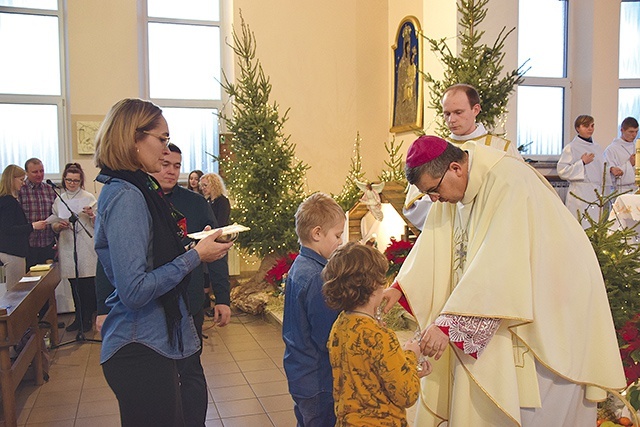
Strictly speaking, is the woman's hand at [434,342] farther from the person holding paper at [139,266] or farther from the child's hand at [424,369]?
the person holding paper at [139,266]

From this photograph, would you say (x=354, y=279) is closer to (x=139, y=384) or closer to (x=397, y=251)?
(x=139, y=384)

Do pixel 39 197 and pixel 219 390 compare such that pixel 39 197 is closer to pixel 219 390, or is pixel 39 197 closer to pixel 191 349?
pixel 219 390

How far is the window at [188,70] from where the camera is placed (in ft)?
32.9

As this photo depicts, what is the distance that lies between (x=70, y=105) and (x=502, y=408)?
8098mm

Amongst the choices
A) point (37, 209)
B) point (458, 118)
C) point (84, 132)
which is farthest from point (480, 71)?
point (84, 132)

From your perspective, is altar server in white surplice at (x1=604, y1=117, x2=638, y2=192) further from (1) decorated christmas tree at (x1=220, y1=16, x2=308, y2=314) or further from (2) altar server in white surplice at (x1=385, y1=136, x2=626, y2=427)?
(2) altar server in white surplice at (x1=385, y1=136, x2=626, y2=427)

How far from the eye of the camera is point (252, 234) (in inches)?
316

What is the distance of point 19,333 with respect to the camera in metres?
4.10

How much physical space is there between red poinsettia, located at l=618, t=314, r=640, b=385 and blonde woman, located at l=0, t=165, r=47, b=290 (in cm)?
586

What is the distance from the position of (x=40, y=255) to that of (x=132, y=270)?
5.87 m

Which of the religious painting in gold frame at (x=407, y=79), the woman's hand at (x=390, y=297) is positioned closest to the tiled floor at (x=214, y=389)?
the woman's hand at (x=390, y=297)

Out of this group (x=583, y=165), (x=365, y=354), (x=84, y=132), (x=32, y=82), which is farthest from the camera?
(x=32, y=82)

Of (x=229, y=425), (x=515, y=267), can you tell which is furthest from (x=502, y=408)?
(x=229, y=425)

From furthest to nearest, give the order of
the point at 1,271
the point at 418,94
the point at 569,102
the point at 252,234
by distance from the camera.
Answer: the point at 569,102, the point at 418,94, the point at 252,234, the point at 1,271
